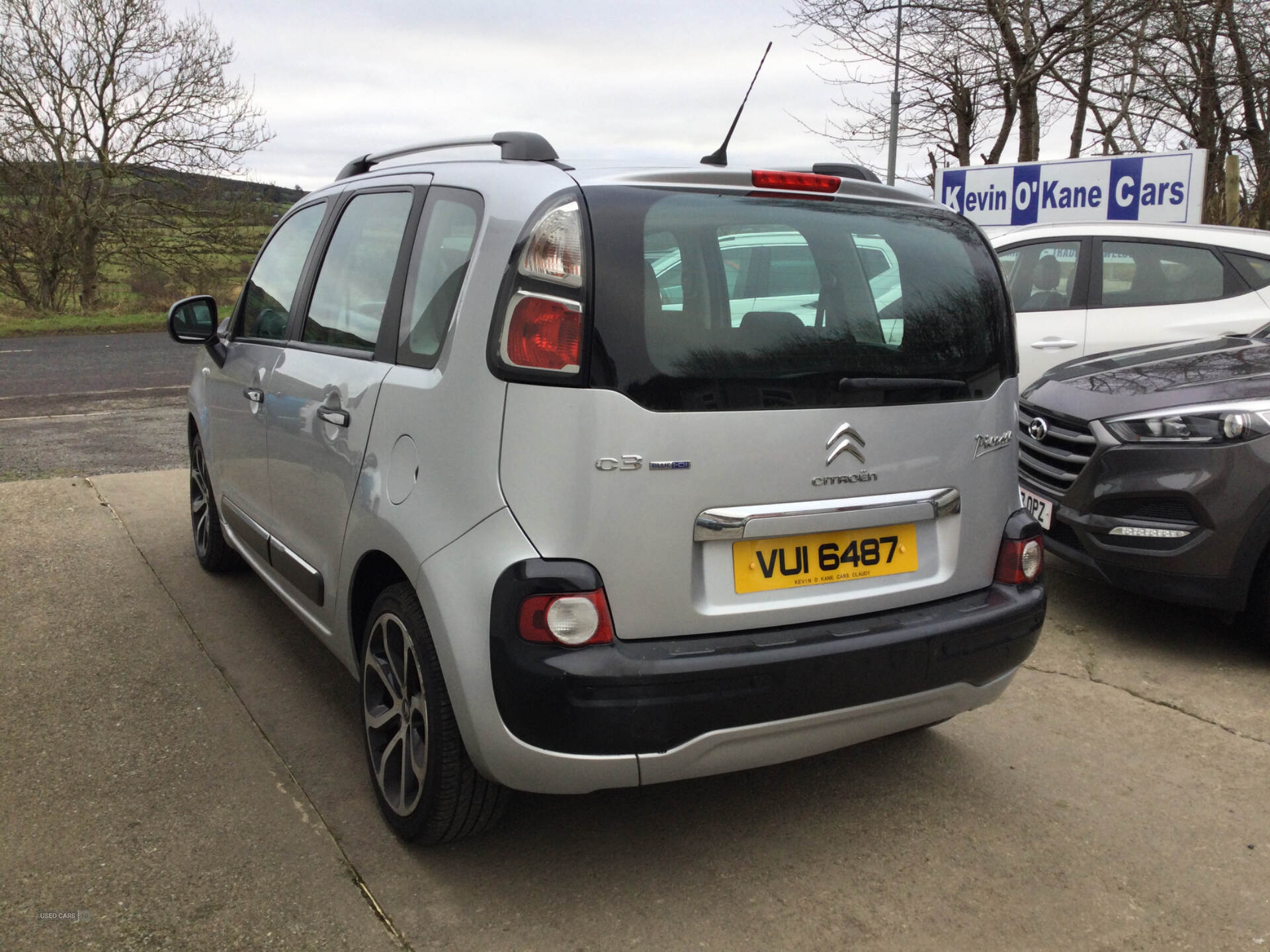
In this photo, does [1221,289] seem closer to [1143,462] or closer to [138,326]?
[1143,462]

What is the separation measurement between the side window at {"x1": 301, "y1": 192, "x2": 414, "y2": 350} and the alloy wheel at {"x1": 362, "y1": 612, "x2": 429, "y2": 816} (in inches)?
32.4

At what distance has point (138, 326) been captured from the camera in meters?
21.9

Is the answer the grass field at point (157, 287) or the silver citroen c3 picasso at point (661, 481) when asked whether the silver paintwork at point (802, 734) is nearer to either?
the silver citroen c3 picasso at point (661, 481)

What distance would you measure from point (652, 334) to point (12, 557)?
4270 millimetres

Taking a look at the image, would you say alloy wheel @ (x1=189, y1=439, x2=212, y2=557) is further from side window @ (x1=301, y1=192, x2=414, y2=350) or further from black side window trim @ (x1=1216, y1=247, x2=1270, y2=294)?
black side window trim @ (x1=1216, y1=247, x2=1270, y2=294)

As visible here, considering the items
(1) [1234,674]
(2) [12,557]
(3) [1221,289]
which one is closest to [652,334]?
(1) [1234,674]

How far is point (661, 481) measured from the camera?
97.0 inches

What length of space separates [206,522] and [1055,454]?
378 centimetres

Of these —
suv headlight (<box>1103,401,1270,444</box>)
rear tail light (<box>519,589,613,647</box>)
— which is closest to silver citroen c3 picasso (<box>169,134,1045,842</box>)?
rear tail light (<box>519,589,613,647</box>)

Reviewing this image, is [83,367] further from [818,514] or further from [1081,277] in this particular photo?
[818,514]

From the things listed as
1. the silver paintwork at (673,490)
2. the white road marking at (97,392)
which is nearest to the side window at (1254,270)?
the silver paintwork at (673,490)

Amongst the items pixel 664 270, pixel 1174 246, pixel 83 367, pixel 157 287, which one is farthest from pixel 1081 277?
pixel 157 287

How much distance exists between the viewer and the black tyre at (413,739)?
2688 millimetres

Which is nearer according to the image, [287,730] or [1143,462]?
[287,730]
